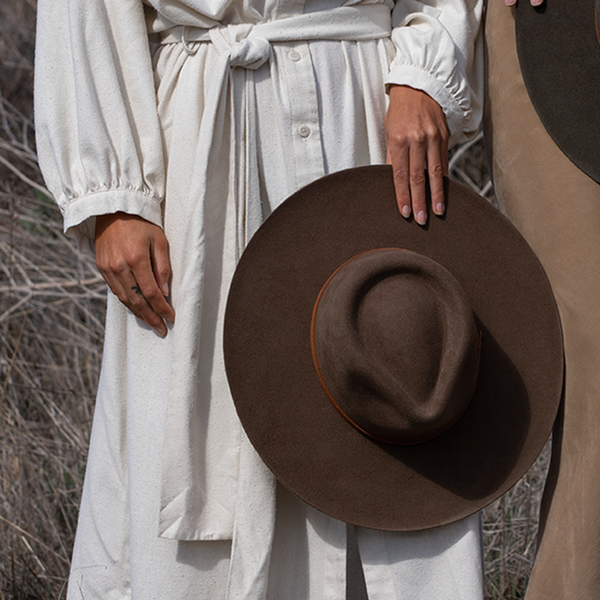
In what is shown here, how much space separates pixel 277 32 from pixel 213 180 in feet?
0.85

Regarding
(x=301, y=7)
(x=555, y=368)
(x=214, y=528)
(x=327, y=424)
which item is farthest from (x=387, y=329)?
(x=301, y=7)

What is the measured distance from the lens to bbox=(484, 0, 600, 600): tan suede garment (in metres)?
1.08

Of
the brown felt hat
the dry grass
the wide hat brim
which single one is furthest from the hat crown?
the dry grass

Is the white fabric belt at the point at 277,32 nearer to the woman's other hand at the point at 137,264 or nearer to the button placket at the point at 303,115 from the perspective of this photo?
the button placket at the point at 303,115

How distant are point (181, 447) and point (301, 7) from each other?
73 cm

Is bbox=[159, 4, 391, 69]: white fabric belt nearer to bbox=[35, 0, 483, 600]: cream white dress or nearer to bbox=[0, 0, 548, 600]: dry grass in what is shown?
bbox=[35, 0, 483, 600]: cream white dress

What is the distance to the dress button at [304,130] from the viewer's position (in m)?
1.10

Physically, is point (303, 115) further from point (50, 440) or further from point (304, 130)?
point (50, 440)

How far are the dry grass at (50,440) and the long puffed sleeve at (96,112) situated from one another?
1.15 metres

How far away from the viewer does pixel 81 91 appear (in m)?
1.06

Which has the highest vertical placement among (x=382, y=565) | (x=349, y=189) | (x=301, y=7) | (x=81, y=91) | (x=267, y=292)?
(x=301, y=7)

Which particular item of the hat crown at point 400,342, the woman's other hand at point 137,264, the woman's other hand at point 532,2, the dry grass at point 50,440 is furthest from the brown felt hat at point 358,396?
the dry grass at point 50,440

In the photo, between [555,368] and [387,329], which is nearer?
[387,329]

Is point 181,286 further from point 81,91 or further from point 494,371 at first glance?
point 494,371
